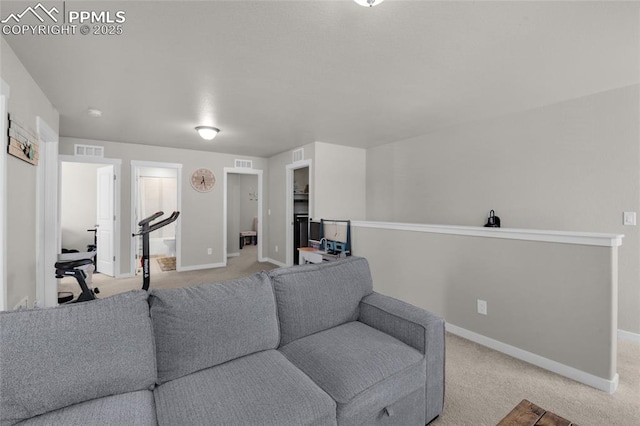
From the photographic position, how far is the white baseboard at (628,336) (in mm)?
2720

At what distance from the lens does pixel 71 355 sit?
3.50 feet

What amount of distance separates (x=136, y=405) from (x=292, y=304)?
84 cm

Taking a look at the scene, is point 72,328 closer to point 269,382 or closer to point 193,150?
point 269,382

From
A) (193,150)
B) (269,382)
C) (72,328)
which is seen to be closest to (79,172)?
(193,150)

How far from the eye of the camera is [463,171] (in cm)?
399

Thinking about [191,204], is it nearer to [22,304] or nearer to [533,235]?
[22,304]

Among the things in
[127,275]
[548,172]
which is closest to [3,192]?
[127,275]

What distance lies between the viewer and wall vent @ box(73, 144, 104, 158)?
471 cm

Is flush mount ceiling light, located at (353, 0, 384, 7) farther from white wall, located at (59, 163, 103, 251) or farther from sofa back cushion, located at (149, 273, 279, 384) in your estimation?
white wall, located at (59, 163, 103, 251)

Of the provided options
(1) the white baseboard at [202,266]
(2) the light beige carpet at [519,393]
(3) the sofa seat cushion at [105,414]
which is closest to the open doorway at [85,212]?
(1) the white baseboard at [202,266]

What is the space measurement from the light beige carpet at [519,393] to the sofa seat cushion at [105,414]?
5.10ft

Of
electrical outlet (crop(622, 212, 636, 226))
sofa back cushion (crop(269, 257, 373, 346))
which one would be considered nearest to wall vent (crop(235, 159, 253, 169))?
sofa back cushion (crop(269, 257, 373, 346))

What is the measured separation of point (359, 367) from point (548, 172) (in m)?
3.26

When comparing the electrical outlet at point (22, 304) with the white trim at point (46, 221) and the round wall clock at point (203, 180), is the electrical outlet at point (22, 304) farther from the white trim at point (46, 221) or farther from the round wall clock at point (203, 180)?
the round wall clock at point (203, 180)
